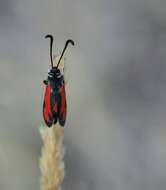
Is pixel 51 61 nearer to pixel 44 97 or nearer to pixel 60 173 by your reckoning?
pixel 44 97

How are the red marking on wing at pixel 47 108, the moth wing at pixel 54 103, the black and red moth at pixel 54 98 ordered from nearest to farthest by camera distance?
1. the black and red moth at pixel 54 98
2. the moth wing at pixel 54 103
3. the red marking on wing at pixel 47 108

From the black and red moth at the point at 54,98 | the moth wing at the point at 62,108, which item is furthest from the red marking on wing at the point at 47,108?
the moth wing at the point at 62,108

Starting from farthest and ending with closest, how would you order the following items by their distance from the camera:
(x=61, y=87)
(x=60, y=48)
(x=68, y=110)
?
(x=68, y=110)
(x=60, y=48)
(x=61, y=87)

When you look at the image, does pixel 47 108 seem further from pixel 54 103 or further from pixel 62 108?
pixel 62 108

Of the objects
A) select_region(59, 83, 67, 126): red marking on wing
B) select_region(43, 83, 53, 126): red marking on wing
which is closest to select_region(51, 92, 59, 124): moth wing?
select_region(43, 83, 53, 126): red marking on wing

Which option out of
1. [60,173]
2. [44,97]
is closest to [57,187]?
[60,173]

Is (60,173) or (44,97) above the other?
(44,97)

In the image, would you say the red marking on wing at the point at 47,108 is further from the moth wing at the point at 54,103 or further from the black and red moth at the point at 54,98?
the moth wing at the point at 54,103
